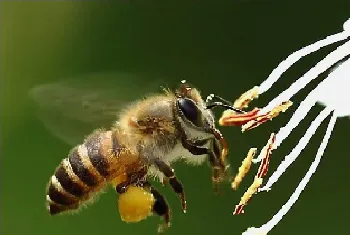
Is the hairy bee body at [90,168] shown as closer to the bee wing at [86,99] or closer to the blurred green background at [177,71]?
the bee wing at [86,99]

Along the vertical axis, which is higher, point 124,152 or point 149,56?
point 149,56

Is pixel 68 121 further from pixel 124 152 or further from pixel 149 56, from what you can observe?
pixel 149 56

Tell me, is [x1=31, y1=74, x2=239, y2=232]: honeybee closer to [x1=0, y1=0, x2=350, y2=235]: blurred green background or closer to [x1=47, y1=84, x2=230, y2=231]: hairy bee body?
[x1=47, y1=84, x2=230, y2=231]: hairy bee body

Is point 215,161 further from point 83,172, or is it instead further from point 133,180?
point 83,172

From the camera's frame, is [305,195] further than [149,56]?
No

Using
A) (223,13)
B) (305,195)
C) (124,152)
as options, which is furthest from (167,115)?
(223,13)

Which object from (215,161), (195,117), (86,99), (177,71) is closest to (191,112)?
(195,117)
